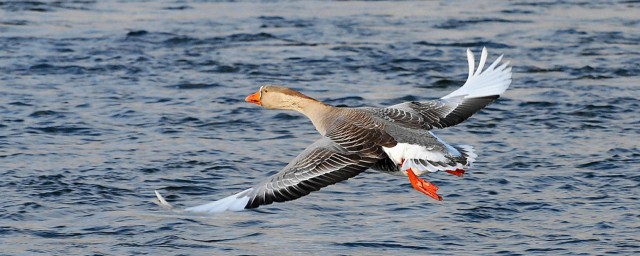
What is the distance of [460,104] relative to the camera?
9.12 metres

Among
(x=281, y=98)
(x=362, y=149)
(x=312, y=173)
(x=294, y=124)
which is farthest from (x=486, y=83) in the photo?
(x=294, y=124)

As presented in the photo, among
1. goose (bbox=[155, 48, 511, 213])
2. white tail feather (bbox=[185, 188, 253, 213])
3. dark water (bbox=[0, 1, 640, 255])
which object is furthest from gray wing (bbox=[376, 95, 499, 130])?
white tail feather (bbox=[185, 188, 253, 213])

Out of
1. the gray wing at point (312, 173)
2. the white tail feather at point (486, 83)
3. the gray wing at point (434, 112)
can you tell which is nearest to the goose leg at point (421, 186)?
the gray wing at point (312, 173)

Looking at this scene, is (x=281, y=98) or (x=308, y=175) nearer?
(x=308, y=175)

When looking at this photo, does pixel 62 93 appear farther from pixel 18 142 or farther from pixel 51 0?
pixel 51 0

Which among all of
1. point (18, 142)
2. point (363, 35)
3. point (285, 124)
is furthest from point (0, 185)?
point (363, 35)

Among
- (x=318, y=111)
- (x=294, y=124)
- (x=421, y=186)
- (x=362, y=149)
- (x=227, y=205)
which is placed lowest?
(x=294, y=124)

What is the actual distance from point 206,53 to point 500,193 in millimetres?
6382

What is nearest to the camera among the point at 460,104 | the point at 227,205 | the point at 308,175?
the point at 227,205

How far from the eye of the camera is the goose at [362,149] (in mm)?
7395

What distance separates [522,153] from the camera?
35.9ft

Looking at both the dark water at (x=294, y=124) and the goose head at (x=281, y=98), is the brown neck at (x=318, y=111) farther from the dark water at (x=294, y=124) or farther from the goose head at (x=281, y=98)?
the dark water at (x=294, y=124)

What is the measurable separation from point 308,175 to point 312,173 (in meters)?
0.03

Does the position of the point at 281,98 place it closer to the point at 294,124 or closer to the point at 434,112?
the point at 434,112
